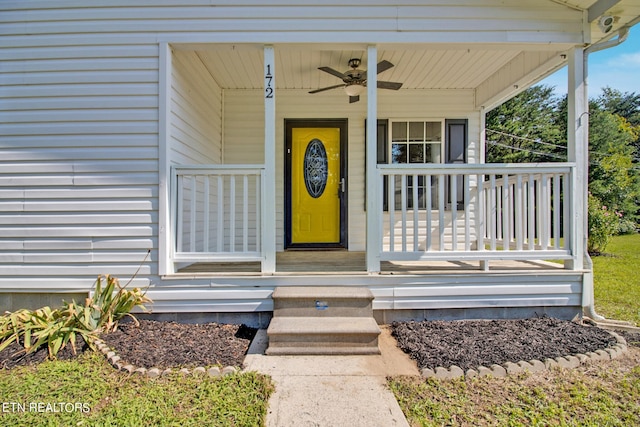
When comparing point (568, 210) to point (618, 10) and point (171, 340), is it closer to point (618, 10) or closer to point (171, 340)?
point (618, 10)

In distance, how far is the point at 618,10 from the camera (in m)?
2.92

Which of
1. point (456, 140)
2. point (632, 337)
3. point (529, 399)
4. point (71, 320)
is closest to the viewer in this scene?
point (529, 399)

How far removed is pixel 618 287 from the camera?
4.40 meters

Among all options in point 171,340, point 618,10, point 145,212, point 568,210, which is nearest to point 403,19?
point 618,10

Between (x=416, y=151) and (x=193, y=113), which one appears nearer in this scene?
(x=193, y=113)

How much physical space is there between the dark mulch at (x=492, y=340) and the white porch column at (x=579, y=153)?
2.27 ft

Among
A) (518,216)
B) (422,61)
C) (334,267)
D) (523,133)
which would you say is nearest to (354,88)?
(422,61)

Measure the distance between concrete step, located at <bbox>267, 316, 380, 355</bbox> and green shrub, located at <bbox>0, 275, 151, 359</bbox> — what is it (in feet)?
4.11

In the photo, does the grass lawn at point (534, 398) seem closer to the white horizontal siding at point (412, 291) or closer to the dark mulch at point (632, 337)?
the dark mulch at point (632, 337)

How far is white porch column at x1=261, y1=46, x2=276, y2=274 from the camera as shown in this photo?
3.01 m

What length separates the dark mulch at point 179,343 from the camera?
2.32 meters

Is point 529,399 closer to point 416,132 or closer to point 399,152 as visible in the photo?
point 399,152

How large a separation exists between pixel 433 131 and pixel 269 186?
2.99 m

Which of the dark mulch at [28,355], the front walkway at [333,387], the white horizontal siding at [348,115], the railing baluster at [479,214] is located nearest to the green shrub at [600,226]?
the white horizontal siding at [348,115]
